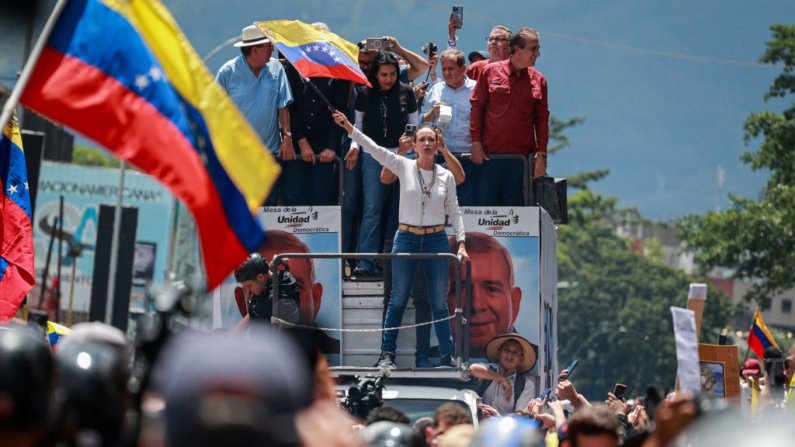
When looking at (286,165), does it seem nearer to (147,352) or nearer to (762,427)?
(147,352)

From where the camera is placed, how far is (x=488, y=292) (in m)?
10.7

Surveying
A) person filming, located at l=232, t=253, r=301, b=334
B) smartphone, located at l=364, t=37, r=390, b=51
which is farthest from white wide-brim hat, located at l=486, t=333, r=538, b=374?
smartphone, located at l=364, t=37, r=390, b=51

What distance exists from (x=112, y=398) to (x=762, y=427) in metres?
2.33

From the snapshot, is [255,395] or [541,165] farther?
[541,165]

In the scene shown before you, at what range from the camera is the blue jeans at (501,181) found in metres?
11.4

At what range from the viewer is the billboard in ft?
164

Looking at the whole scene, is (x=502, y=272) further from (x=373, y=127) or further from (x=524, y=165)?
(x=373, y=127)

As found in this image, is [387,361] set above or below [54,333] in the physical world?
below

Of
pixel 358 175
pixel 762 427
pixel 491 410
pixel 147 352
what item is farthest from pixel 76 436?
pixel 358 175

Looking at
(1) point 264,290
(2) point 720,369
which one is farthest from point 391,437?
(1) point 264,290

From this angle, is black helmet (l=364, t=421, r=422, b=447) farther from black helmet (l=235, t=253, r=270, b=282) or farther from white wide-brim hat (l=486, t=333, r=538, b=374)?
white wide-brim hat (l=486, t=333, r=538, b=374)

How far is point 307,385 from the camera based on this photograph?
3309mm

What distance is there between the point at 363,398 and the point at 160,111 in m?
3.39

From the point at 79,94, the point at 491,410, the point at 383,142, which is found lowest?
the point at 491,410
